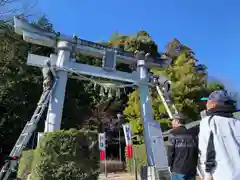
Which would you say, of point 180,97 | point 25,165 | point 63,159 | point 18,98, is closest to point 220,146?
point 63,159

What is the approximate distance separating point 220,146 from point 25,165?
5874 mm

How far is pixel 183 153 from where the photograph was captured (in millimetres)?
3721

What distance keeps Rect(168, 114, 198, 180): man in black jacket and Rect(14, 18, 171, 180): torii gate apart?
364cm

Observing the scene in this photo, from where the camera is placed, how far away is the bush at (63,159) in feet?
17.1

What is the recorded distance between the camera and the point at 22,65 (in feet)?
54.3

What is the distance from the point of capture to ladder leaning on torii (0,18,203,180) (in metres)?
6.76

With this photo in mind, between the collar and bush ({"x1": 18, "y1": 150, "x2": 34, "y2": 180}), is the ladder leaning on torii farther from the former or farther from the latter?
the collar

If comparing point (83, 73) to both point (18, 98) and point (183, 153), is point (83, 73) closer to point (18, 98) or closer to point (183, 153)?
point (183, 153)

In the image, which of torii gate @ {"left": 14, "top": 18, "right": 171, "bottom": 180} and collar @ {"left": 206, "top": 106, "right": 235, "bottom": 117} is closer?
collar @ {"left": 206, "top": 106, "right": 235, "bottom": 117}

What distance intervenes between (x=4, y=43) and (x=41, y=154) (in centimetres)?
919

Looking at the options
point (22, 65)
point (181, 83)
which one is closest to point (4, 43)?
point (22, 65)

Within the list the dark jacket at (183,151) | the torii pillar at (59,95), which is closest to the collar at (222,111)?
the dark jacket at (183,151)

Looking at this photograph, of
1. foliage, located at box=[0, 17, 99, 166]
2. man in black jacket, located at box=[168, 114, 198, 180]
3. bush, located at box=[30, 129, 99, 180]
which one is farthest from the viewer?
foliage, located at box=[0, 17, 99, 166]

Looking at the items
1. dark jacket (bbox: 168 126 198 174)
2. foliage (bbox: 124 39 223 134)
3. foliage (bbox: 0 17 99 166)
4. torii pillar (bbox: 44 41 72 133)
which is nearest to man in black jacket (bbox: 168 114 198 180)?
dark jacket (bbox: 168 126 198 174)
